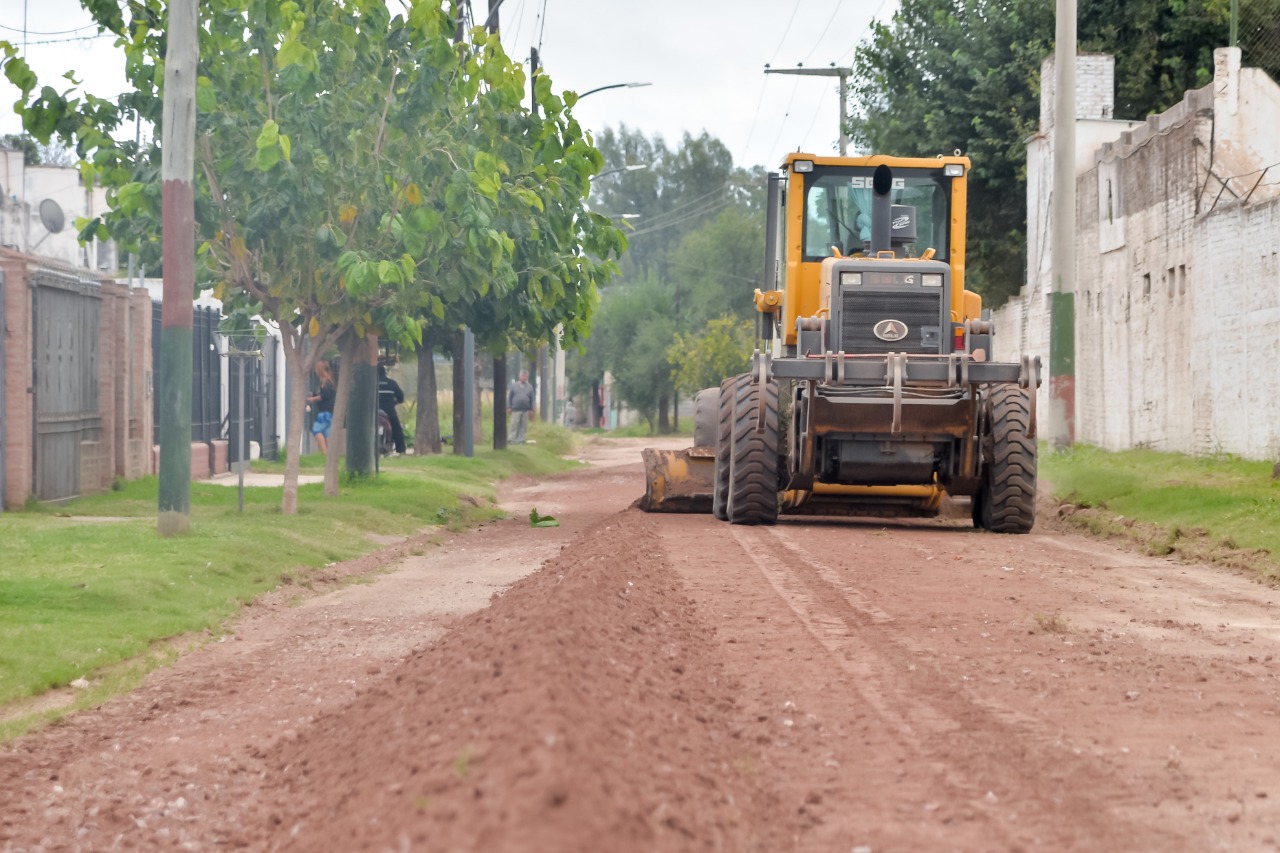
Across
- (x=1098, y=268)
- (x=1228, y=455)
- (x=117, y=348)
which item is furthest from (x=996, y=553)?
(x=1098, y=268)

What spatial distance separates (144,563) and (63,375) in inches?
288

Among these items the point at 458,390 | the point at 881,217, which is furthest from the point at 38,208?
the point at 881,217

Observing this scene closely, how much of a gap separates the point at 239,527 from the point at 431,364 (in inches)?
678

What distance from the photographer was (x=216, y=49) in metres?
16.4

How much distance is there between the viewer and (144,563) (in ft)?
40.6

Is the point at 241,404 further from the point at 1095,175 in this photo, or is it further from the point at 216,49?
the point at 1095,175

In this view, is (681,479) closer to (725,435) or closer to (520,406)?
(725,435)

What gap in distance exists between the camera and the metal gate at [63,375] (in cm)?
1795

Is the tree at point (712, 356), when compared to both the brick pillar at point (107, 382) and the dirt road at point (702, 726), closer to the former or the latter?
the brick pillar at point (107, 382)

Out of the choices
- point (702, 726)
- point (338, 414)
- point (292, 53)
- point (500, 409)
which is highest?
point (292, 53)

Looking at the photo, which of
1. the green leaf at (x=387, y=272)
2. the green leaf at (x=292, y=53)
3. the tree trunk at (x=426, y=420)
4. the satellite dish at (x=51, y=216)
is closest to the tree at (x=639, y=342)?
the satellite dish at (x=51, y=216)

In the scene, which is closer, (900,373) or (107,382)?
(900,373)

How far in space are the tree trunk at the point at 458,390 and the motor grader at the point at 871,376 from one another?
15250mm

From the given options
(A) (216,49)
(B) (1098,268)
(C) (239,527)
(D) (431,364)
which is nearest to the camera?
(C) (239,527)
